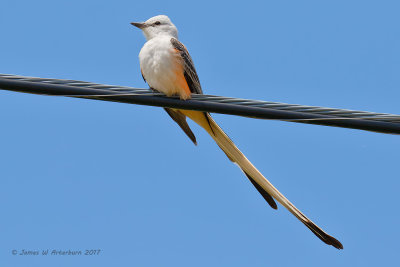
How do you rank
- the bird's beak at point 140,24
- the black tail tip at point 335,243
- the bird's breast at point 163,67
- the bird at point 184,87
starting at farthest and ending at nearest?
the bird's beak at point 140,24 → the bird's breast at point 163,67 → the bird at point 184,87 → the black tail tip at point 335,243

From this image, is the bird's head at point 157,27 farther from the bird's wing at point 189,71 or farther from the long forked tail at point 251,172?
the long forked tail at point 251,172

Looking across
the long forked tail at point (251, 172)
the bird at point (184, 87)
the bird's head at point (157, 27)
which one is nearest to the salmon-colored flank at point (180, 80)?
A: the bird at point (184, 87)

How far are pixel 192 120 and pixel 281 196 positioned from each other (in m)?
0.96

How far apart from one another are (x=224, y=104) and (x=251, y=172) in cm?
→ 119

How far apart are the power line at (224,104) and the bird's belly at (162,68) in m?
→ 0.87

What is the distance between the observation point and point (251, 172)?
13.7ft

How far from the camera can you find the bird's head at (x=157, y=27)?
4996mm

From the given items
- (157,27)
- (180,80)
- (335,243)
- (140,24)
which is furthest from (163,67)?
(335,243)

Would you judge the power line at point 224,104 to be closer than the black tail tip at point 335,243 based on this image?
Yes

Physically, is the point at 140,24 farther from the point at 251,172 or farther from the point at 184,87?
the point at 251,172

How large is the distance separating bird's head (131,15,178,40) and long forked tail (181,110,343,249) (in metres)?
0.86

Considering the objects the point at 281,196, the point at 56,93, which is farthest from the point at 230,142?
the point at 56,93

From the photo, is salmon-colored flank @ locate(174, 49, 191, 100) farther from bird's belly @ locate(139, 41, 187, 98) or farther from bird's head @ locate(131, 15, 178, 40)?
bird's head @ locate(131, 15, 178, 40)

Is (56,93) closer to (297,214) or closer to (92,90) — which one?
(92,90)
